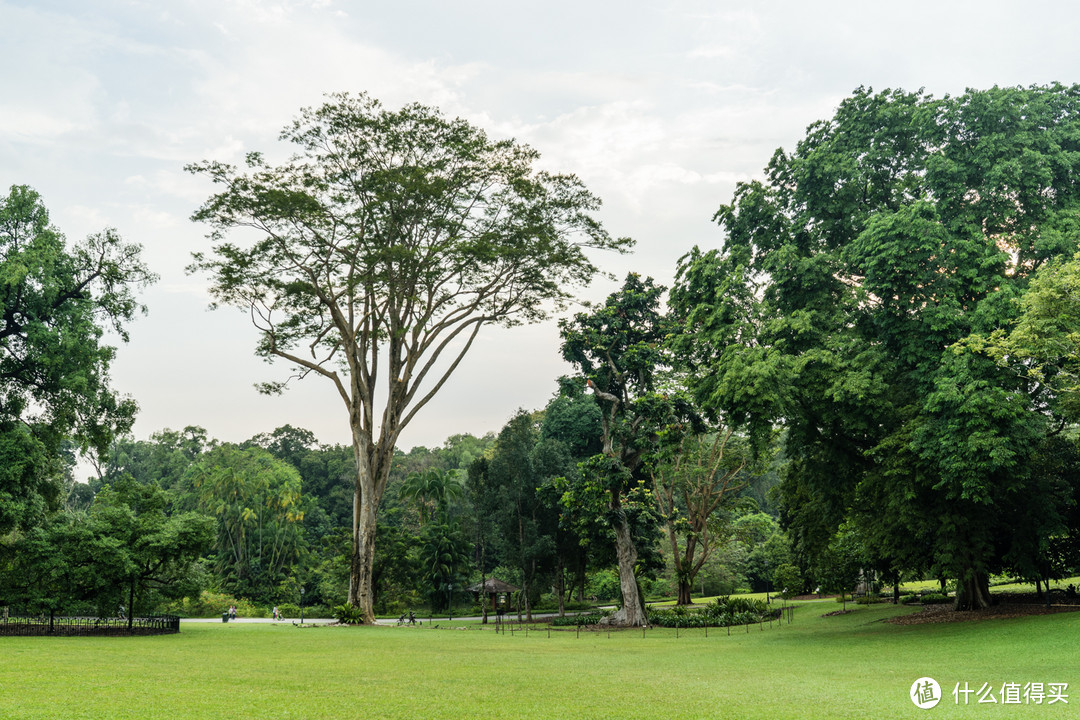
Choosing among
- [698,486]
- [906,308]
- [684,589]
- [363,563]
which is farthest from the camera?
[698,486]

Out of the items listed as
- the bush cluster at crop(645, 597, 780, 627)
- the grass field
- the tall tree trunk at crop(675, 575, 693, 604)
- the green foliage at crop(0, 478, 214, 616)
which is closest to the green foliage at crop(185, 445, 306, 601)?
the green foliage at crop(0, 478, 214, 616)

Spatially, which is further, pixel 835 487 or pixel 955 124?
pixel 835 487

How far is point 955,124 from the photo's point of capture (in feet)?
71.6

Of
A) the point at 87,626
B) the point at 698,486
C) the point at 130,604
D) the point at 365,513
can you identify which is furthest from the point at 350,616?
the point at 698,486

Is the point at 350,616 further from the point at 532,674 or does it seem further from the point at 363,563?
the point at 532,674

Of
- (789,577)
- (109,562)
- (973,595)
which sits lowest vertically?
(789,577)

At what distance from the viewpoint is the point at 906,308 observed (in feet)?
67.1

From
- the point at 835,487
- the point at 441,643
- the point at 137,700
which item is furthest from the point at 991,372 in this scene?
the point at 137,700

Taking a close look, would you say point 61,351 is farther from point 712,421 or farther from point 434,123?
point 712,421

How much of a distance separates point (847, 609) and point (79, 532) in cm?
3183

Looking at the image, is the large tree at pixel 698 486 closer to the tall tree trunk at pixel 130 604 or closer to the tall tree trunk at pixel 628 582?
the tall tree trunk at pixel 628 582

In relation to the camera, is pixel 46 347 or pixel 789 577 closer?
pixel 46 347

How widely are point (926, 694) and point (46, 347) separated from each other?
27.9 m

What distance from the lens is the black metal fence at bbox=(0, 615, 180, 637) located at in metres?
22.6
